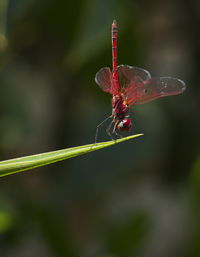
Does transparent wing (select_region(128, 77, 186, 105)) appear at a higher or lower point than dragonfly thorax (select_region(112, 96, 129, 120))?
higher

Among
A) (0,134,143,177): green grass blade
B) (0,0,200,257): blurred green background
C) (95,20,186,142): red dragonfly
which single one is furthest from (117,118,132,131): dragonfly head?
(0,134,143,177): green grass blade

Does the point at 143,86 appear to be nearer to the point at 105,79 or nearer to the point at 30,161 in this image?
the point at 105,79

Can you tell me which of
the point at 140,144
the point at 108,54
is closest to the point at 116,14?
the point at 108,54

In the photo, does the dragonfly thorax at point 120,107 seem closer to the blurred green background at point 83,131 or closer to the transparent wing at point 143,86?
the transparent wing at point 143,86

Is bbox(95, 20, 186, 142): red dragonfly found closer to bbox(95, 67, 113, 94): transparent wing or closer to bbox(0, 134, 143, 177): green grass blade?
bbox(95, 67, 113, 94): transparent wing

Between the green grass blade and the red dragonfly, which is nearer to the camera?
the green grass blade

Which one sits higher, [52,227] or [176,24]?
[176,24]

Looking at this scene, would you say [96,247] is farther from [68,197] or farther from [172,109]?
[172,109]
